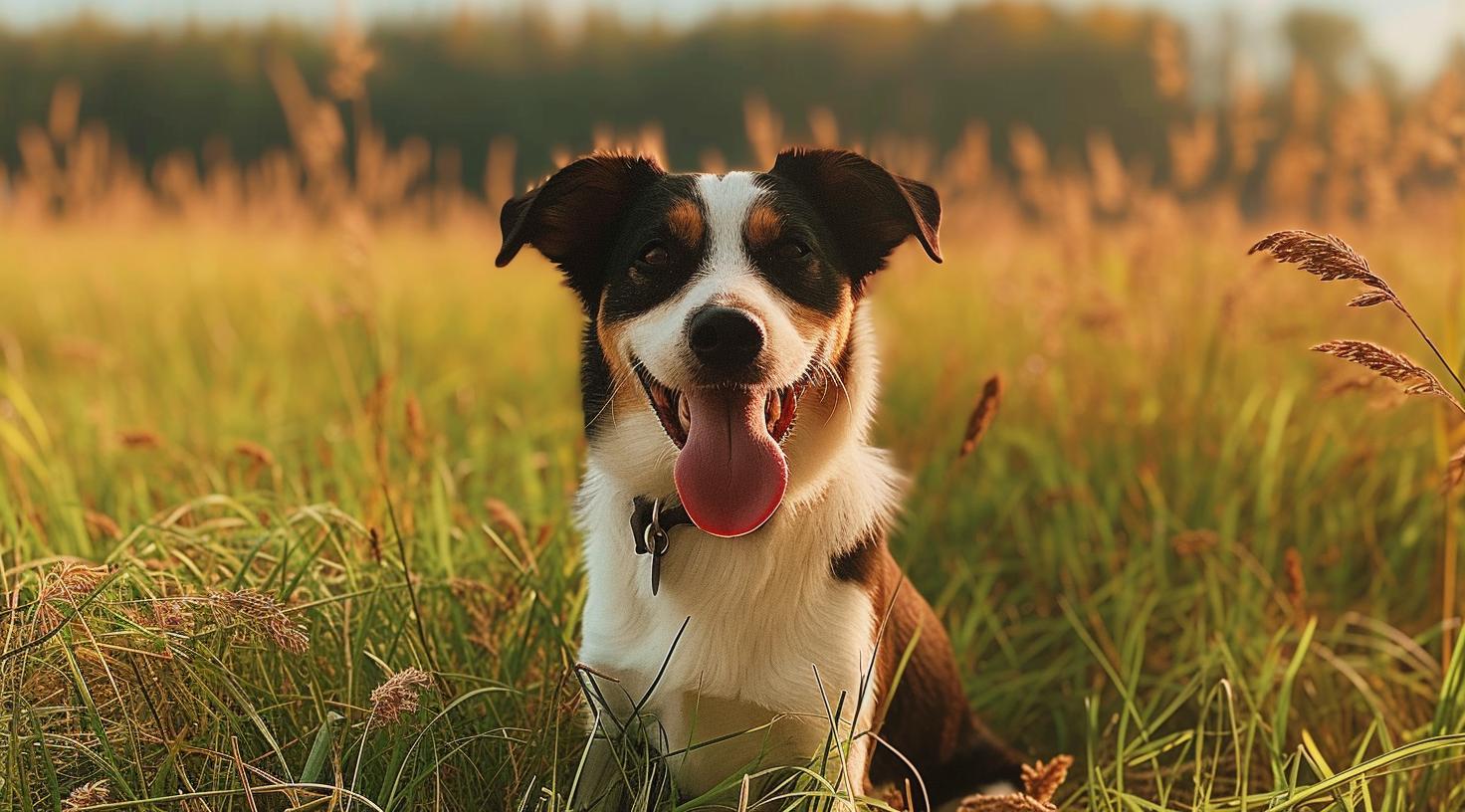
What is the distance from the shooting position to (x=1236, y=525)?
13.5 feet

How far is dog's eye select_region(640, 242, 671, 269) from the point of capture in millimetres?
2551

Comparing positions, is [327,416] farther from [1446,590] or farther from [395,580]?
[1446,590]

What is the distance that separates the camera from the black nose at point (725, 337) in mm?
2240

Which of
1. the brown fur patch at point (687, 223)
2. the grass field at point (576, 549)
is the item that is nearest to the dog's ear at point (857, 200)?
the brown fur patch at point (687, 223)

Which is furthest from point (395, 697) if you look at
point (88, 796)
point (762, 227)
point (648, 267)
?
point (762, 227)

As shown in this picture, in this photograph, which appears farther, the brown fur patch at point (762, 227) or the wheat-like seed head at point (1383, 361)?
the brown fur patch at point (762, 227)

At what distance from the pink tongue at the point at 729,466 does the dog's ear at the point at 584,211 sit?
526 millimetres

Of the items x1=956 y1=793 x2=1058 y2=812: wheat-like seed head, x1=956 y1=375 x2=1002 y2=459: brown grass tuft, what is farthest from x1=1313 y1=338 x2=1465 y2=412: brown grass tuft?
x1=956 y1=793 x2=1058 y2=812: wheat-like seed head

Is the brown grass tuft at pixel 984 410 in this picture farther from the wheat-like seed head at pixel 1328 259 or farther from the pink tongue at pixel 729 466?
the wheat-like seed head at pixel 1328 259

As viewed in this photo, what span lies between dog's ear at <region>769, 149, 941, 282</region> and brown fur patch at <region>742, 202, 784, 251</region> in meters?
0.20

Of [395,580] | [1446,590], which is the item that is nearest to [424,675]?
[395,580]

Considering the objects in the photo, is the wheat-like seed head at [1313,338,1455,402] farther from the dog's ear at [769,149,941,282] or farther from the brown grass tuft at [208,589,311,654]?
the brown grass tuft at [208,589,311,654]

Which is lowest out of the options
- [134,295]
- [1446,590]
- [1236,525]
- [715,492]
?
[134,295]

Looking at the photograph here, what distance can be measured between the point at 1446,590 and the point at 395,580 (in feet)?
8.43
